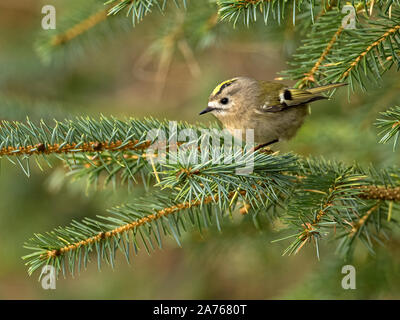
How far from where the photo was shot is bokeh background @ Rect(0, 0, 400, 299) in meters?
2.30

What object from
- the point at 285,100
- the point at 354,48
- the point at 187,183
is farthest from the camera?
the point at 285,100

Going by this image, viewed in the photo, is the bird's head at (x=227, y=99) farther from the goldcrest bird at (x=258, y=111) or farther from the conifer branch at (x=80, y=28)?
the conifer branch at (x=80, y=28)

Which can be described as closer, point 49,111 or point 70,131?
point 70,131

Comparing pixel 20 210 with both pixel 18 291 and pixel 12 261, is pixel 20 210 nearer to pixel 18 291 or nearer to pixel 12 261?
pixel 12 261

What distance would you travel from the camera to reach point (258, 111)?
250 cm

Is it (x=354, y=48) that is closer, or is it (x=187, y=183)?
(x=187, y=183)

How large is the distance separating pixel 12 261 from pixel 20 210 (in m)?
0.43

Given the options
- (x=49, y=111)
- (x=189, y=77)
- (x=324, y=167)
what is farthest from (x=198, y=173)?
(x=189, y=77)

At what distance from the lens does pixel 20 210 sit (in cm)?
325

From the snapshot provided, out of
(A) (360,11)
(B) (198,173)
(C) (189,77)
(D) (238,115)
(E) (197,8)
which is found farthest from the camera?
(C) (189,77)

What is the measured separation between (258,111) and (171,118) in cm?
110

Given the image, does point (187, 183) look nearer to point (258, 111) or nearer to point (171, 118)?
point (258, 111)

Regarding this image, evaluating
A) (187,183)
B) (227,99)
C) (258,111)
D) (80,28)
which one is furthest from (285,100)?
(187,183)

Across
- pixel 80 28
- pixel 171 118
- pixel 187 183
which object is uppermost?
pixel 171 118
